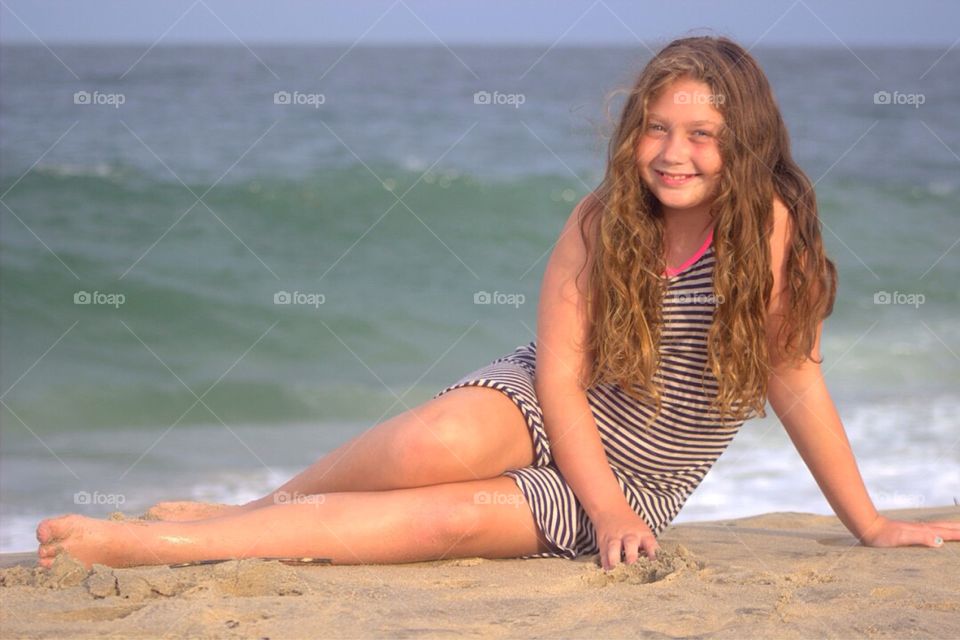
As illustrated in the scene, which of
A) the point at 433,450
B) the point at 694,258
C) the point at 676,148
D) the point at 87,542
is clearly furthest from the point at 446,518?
the point at 676,148

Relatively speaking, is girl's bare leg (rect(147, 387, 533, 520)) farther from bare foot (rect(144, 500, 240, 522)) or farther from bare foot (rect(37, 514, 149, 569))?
bare foot (rect(37, 514, 149, 569))

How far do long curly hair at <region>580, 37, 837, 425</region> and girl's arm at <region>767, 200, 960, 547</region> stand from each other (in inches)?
1.4

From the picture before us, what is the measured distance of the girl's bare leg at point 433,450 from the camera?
289 centimetres

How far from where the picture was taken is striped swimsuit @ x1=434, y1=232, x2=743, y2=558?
302cm

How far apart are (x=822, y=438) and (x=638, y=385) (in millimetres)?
515

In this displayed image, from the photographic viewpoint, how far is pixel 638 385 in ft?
10.1

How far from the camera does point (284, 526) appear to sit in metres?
2.80

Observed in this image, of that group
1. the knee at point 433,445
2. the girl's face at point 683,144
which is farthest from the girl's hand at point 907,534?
the knee at point 433,445

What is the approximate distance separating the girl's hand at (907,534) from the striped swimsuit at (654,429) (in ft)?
1.55

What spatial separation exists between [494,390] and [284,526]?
670mm

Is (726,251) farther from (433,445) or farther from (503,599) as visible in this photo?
(503,599)

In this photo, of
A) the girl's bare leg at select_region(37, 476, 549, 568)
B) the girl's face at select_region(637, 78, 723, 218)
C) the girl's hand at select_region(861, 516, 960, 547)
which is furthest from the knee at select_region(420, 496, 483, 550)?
the girl's hand at select_region(861, 516, 960, 547)

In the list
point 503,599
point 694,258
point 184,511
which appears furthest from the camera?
point 184,511

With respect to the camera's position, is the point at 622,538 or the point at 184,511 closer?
the point at 622,538
